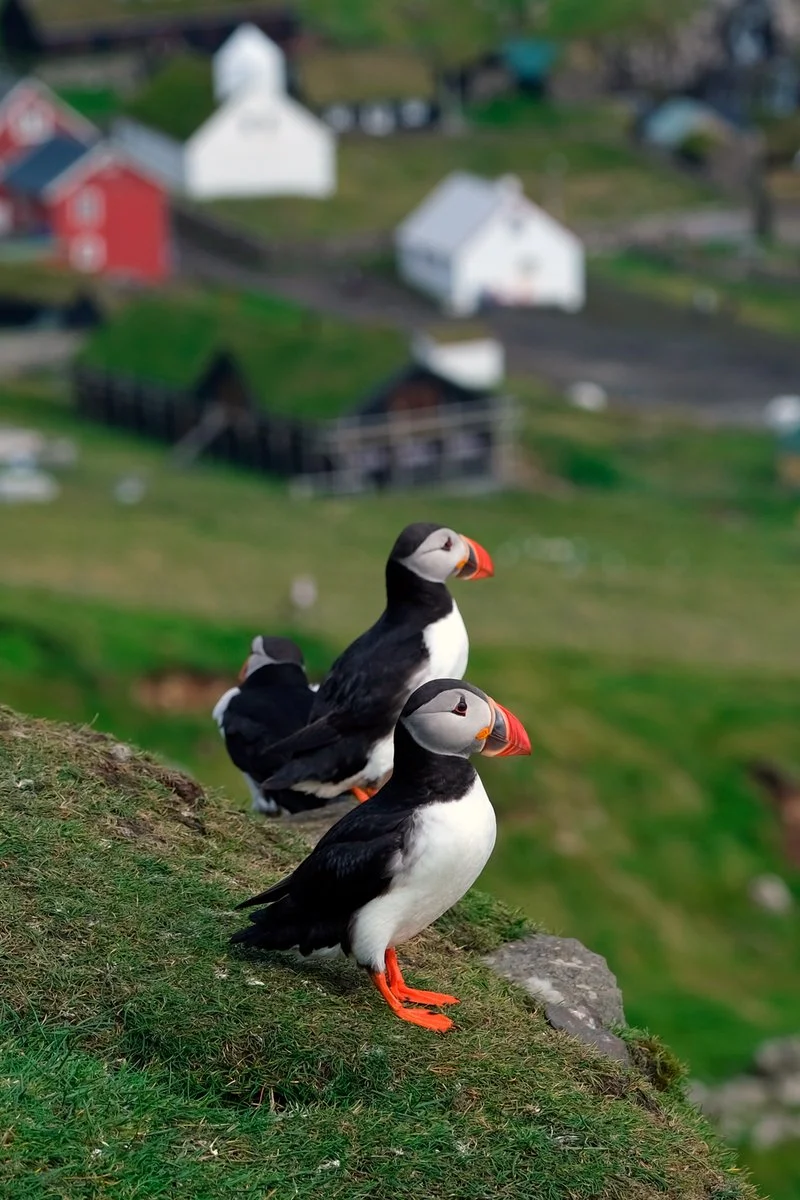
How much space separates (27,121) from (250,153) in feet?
35.8

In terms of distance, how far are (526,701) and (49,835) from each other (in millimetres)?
25163

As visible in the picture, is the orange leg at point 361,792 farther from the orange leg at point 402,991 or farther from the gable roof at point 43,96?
the gable roof at point 43,96

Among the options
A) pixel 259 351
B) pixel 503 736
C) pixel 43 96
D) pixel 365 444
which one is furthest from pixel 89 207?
pixel 503 736

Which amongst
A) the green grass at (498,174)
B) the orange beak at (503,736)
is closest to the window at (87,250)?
the green grass at (498,174)

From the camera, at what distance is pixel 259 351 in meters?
68.0

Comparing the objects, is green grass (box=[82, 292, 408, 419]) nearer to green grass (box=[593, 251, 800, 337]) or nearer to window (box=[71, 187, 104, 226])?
window (box=[71, 187, 104, 226])

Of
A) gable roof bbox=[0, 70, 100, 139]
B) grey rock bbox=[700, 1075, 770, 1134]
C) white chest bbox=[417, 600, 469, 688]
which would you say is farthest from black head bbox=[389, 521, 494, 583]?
gable roof bbox=[0, 70, 100, 139]

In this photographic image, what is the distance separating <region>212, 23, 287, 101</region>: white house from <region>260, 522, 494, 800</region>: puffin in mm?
99812

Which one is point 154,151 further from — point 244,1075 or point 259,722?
point 244,1075

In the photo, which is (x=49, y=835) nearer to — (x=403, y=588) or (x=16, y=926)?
(x=16, y=926)

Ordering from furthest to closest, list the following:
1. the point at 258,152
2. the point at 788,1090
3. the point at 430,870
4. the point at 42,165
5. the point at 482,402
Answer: the point at 258,152, the point at 42,165, the point at 482,402, the point at 788,1090, the point at 430,870

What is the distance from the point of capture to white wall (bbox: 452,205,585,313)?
9081cm

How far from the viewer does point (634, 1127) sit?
1109 centimetres

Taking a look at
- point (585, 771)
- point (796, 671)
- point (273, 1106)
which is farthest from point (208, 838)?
point (796, 671)
